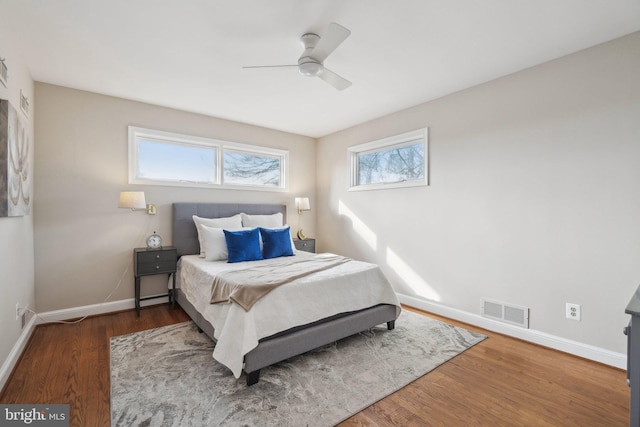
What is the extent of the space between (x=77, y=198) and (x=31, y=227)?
1.66 feet

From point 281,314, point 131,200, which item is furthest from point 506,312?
point 131,200

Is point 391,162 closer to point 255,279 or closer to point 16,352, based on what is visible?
point 255,279

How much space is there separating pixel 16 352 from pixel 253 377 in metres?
2.01

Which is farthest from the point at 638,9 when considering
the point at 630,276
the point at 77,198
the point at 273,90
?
the point at 77,198

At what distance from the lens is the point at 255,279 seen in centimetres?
250

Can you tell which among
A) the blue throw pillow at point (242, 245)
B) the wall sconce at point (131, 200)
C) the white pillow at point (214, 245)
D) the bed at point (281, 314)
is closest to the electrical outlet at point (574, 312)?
the bed at point (281, 314)

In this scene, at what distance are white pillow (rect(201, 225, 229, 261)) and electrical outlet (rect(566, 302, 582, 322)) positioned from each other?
3.48 metres

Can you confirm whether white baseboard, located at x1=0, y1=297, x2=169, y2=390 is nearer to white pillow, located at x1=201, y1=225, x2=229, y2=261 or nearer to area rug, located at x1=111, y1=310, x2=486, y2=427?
area rug, located at x1=111, y1=310, x2=486, y2=427

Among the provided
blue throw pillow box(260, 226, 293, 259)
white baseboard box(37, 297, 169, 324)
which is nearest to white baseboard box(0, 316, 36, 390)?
white baseboard box(37, 297, 169, 324)

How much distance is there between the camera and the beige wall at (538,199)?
244cm

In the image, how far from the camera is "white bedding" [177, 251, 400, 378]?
7.03ft

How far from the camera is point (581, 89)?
2.61 m

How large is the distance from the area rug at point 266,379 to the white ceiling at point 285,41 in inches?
104

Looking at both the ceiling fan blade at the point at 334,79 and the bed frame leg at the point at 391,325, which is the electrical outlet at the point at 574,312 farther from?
the ceiling fan blade at the point at 334,79
